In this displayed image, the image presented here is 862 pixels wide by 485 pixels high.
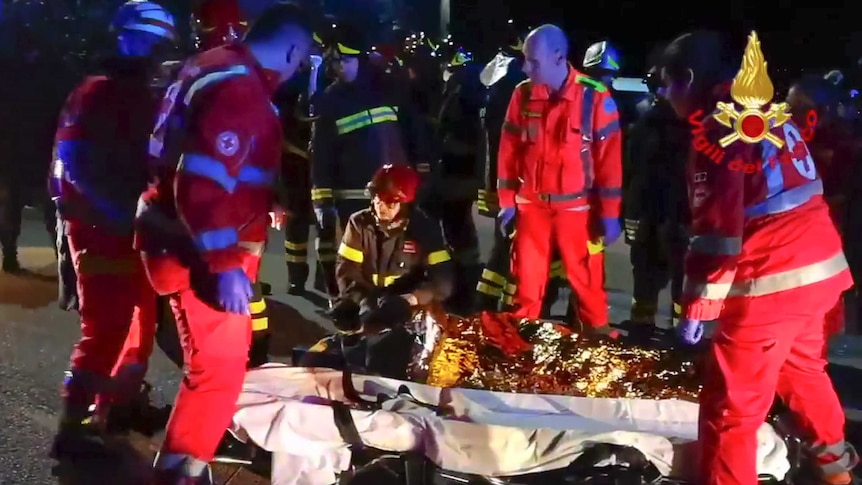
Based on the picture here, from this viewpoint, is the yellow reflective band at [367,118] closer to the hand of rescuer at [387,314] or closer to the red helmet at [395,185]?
the red helmet at [395,185]

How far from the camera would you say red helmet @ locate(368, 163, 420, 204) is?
2963 mm

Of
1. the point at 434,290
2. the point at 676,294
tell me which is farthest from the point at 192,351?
the point at 676,294

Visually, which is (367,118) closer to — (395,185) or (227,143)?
(395,185)

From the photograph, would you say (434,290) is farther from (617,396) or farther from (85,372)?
(85,372)

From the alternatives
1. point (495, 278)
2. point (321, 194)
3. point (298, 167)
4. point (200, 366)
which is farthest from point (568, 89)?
point (200, 366)

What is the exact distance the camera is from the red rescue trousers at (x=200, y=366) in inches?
91.3

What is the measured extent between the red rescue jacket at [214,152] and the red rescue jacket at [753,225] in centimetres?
109

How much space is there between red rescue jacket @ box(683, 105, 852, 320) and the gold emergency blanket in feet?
2.72

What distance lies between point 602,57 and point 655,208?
2.45ft

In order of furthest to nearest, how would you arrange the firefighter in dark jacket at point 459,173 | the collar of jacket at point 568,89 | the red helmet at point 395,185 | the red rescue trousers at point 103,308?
the firefighter in dark jacket at point 459,173
the collar of jacket at point 568,89
the red helmet at point 395,185
the red rescue trousers at point 103,308

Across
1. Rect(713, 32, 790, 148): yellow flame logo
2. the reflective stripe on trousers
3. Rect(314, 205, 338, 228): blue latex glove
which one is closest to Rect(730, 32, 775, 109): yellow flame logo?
Rect(713, 32, 790, 148): yellow flame logo

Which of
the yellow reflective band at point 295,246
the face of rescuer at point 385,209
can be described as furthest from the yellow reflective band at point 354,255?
the yellow reflective band at point 295,246

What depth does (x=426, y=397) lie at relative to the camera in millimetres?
2908

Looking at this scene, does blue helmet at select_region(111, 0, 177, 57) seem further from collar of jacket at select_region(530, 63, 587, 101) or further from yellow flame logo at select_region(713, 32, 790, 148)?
yellow flame logo at select_region(713, 32, 790, 148)
